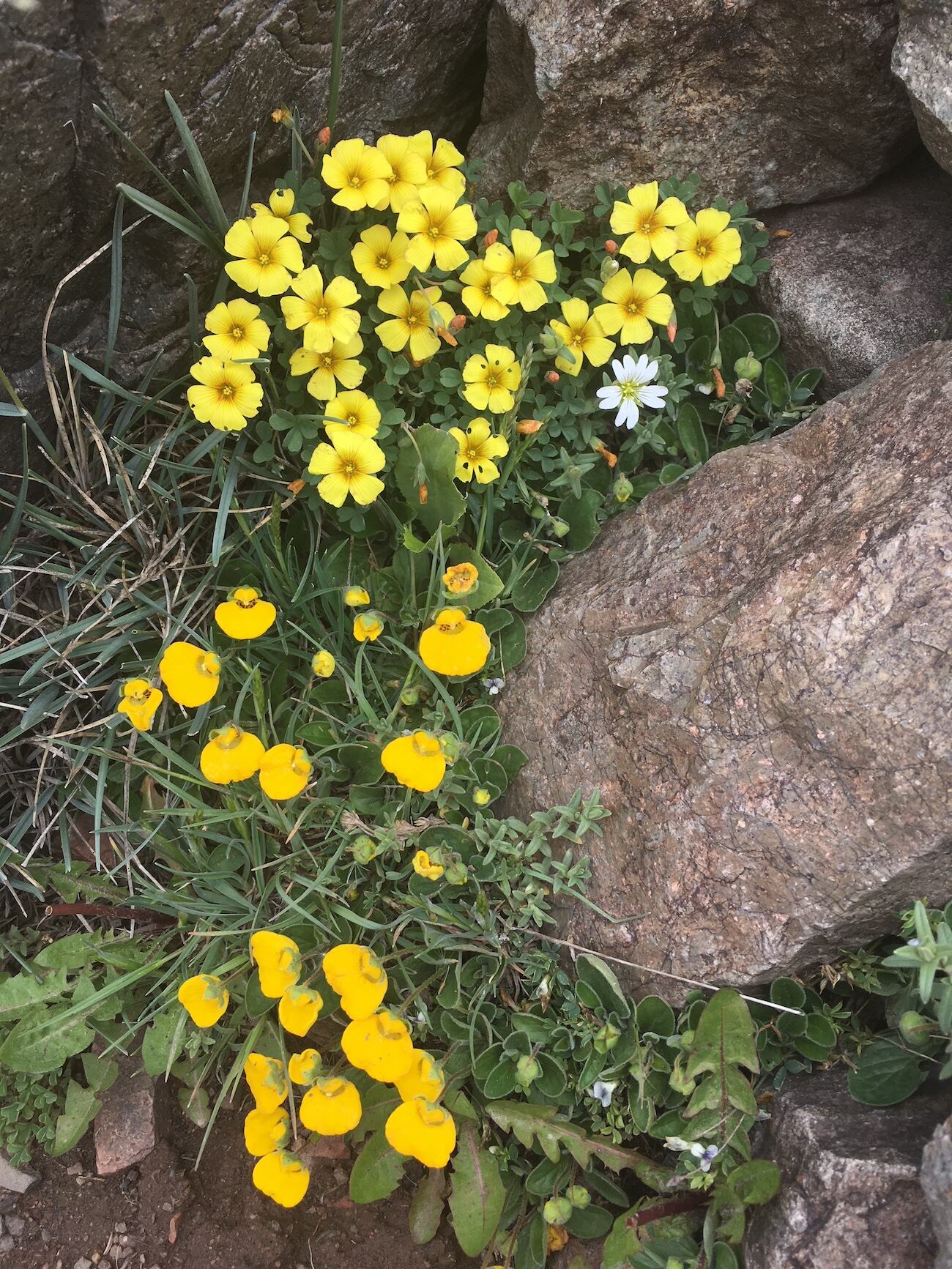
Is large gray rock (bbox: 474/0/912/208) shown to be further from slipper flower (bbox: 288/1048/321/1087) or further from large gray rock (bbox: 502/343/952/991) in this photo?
slipper flower (bbox: 288/1048/321/1087)

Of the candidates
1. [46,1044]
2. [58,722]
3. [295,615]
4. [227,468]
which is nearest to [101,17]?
[227,468]

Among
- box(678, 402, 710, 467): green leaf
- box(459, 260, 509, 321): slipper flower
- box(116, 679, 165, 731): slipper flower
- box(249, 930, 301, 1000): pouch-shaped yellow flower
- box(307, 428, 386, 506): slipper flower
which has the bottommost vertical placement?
box(249, 930, 301, 1000): pouch-shaped yellow flower

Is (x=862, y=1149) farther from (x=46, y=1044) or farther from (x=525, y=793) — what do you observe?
(x=46, y=1044)

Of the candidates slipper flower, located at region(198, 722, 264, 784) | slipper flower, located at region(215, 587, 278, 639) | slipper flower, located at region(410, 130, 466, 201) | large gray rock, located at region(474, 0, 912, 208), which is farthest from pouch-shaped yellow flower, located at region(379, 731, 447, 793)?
large gray rock, located at region(474, 0, 912, 208)

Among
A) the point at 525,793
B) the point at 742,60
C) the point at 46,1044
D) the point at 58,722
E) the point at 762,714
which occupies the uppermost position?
the point at 742,60

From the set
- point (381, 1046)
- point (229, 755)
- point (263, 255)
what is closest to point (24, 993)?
point (229, 755)

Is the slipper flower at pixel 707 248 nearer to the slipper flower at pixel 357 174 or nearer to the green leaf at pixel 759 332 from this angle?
the green leaf at pixel 759 332

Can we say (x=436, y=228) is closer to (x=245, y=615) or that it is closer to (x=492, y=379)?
(x=492, y=379)
